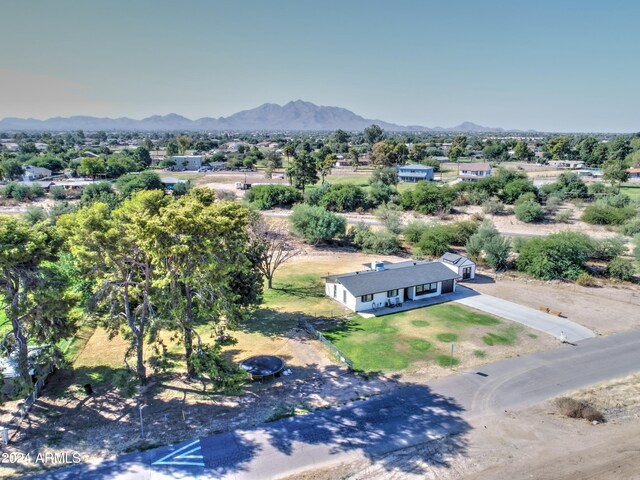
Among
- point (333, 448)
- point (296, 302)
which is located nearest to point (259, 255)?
point (296, 302)

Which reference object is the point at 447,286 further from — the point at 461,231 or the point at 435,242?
the point at 461,231

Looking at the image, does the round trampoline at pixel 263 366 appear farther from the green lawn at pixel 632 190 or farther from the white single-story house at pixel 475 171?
the white single-story house at pixel 475 171

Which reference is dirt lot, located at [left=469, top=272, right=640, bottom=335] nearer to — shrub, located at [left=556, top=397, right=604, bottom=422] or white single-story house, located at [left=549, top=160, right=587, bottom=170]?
shrub, located at [left=556, top=397, right=604, bottom=422]

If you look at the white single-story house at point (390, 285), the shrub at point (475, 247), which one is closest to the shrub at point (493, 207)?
the shrub at point (475, 247)

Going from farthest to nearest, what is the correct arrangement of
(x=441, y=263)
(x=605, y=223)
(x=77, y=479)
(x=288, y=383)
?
(x=605, y=223), (x=441, y=263), (x=288, y=383), (x=77, y=479)

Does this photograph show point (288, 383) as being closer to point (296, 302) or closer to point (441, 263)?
point (296, 302)
